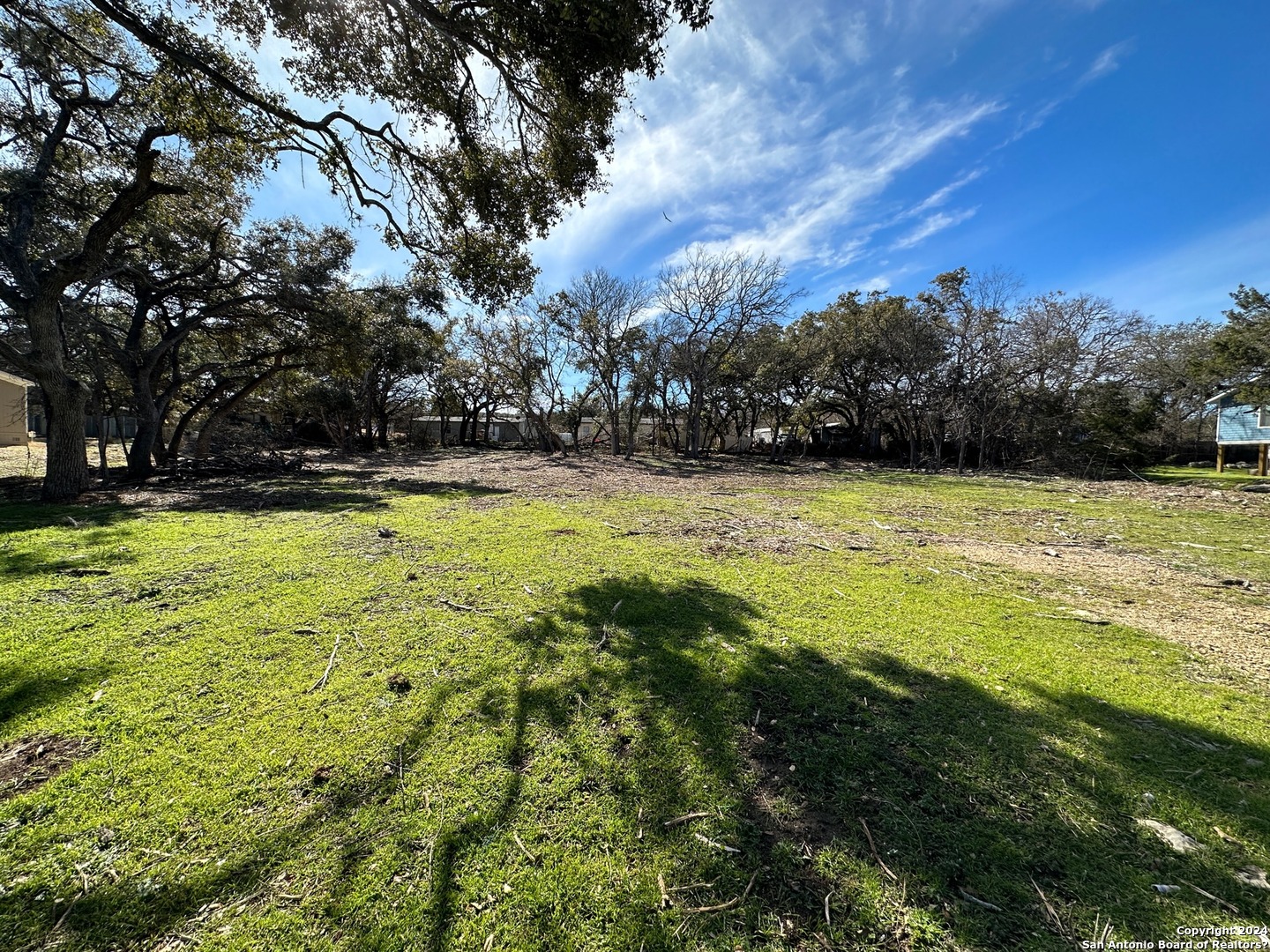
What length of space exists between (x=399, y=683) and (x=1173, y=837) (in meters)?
3.58

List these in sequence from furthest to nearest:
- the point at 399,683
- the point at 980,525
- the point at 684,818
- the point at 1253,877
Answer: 1. the point at 980,525
2. the point at 399,683
3. the point at 684,818
4. the point at 1253,877

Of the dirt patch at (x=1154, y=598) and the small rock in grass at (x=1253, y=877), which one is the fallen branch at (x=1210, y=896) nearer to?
the small rock in grass at (x=1253, y=877)

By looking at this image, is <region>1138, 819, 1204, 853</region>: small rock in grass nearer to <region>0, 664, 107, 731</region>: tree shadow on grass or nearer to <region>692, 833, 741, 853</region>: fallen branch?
<region>692, 833, 741, 853</region>: fallen branch

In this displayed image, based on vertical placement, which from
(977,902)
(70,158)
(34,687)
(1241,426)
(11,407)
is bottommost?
(977,902)

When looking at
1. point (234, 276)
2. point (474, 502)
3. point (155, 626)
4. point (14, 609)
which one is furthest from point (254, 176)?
point (155, 626)

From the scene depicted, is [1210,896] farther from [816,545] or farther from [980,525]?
[980,525]

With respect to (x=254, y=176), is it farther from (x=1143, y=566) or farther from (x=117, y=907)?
(x=1143, y=566)

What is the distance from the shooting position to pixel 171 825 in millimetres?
1674

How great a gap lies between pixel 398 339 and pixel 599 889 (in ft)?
56.9

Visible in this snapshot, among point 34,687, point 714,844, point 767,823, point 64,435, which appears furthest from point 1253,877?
point 64,435

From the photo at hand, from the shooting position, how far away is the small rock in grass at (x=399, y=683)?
2.54m

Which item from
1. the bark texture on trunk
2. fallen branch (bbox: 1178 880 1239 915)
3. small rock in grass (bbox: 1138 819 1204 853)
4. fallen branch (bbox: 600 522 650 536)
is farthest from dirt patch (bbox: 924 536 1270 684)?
the bark texture on trunk

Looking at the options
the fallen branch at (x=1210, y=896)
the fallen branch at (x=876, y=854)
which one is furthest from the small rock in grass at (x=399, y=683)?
the fallen branch at (x=1210, y=896)

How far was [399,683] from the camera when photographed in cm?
260
